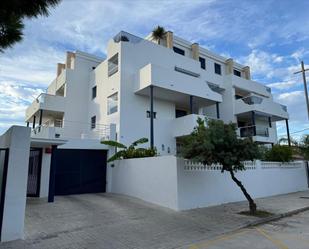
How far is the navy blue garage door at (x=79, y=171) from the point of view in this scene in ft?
49.6

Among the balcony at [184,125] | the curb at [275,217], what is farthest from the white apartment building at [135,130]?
the curb at [275,217]

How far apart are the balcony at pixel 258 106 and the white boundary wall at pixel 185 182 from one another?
1072cm

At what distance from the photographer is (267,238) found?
700 centimetres

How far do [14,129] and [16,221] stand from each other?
2.47m

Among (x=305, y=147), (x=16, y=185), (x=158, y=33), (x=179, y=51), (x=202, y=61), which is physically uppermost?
(x=158, y=33)

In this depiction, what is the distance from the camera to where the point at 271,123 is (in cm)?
3139

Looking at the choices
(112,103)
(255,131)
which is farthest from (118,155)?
(255,131)

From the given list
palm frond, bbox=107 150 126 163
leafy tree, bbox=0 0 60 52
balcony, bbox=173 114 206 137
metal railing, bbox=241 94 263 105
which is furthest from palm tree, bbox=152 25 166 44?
leafy tree, bbox=0 0 60 52

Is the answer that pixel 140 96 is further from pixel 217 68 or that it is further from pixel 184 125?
pixel 217 68

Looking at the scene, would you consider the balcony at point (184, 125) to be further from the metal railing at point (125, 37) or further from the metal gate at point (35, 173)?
the metal gate at point (35, 173)

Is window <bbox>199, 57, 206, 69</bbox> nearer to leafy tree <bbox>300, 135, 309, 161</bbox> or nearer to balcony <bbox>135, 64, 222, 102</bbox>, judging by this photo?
balcony <bbox>135, 64, 222, 102</bbox>

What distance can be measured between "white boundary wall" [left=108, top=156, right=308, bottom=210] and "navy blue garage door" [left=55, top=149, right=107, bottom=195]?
Answer: 854 mm

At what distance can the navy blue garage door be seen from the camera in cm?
1512

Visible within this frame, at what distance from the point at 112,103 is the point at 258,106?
1586 cm
